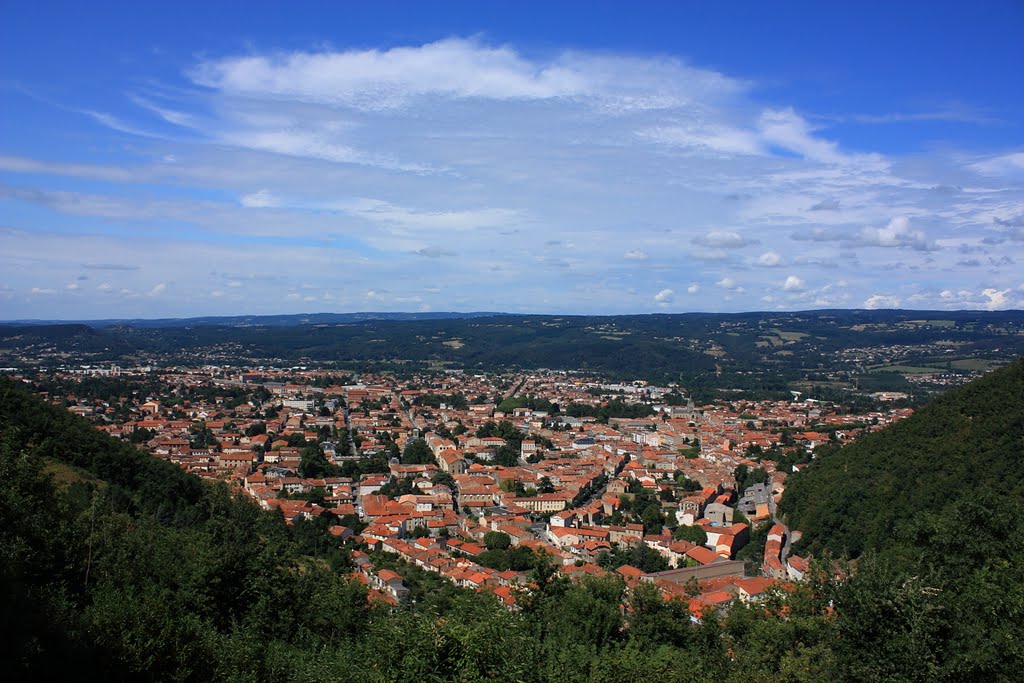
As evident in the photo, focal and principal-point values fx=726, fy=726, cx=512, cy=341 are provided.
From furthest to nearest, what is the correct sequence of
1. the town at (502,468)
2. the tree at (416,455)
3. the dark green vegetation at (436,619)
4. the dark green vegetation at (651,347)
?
1. the dark green vegetation at (651,347)
2. the tree at (416,455)
3. the town at (502,468)
4. the dark green vegetation at (436,619)

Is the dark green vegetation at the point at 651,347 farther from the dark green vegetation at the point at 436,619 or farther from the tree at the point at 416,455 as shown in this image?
the dark green vegetation at the point at 436,619

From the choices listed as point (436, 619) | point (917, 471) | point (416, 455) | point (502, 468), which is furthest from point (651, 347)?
point (436, 619)

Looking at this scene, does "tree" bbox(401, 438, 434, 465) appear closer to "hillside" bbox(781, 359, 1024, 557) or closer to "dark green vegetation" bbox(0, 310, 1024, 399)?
"hillside" bbox(781, 359, 1024, 557)

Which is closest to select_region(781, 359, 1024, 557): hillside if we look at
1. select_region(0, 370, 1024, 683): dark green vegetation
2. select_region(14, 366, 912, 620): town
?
select_region(14, 366, 912, 620): town

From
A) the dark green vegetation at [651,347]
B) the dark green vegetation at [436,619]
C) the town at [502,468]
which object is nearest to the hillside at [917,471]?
the town at [502,468]

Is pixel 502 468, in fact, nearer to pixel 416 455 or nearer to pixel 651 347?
pixel 416 455

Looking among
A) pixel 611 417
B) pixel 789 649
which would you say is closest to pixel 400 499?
pixel 789 649

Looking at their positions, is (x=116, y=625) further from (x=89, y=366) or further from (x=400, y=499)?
(x=89, y=366)
